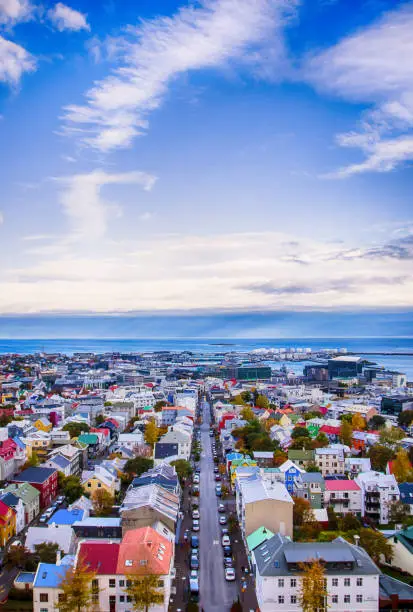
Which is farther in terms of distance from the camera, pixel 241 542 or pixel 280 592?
pixel 241 542

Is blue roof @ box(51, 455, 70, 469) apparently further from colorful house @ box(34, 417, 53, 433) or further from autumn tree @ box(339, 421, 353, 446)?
autumn tree @ box(339, 421, 353, 446)

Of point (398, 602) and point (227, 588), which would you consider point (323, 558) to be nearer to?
point (398, 602)

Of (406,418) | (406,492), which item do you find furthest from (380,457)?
(406,418)

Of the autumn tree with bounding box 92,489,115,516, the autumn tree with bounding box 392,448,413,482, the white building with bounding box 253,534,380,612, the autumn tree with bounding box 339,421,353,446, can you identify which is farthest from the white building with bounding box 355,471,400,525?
the autumn tree with bounding box 339,421,353,446

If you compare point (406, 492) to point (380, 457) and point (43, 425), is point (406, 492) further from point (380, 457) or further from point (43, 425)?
point (43, 425)

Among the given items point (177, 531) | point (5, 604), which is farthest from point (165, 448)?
point (5, 604)

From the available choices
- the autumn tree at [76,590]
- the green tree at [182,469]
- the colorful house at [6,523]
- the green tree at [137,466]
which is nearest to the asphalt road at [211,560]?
the green tree at [182,469]
